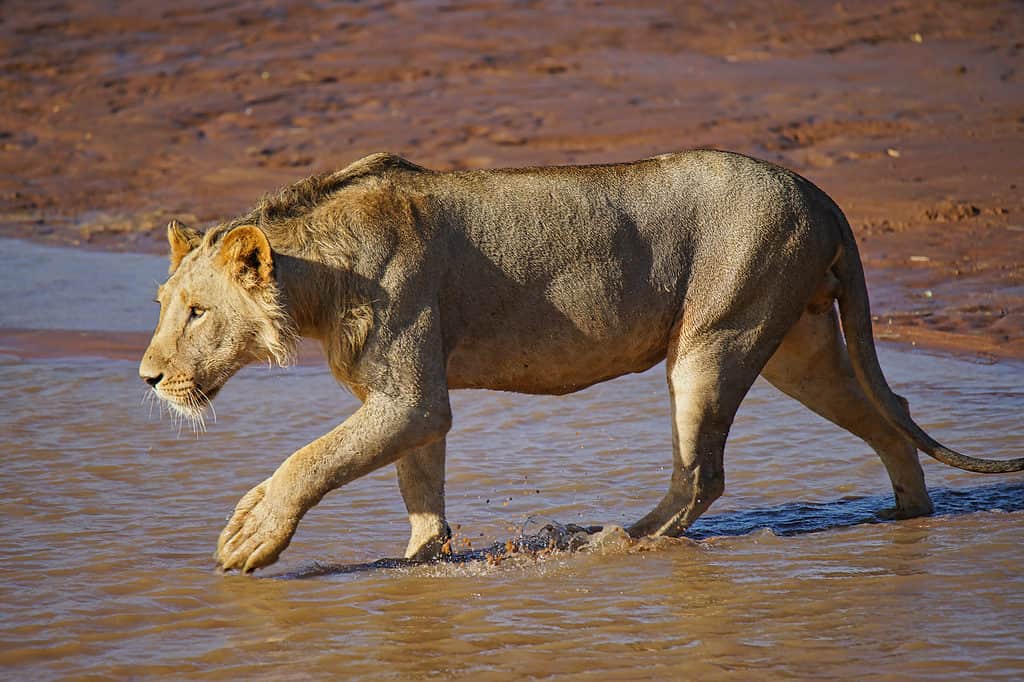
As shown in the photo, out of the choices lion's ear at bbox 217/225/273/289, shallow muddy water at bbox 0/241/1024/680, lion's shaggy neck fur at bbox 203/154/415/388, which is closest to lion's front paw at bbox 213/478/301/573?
shallow muddy water at bbox 0/241/1024/680

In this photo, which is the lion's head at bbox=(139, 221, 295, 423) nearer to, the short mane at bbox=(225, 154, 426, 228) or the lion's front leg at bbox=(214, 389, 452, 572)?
the short mane at bbox=(225, 154, 426, 228)

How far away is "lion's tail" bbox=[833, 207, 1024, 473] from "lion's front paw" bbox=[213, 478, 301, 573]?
263cm

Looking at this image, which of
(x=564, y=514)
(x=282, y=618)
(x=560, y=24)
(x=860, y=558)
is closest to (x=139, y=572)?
(x=282, y=618)

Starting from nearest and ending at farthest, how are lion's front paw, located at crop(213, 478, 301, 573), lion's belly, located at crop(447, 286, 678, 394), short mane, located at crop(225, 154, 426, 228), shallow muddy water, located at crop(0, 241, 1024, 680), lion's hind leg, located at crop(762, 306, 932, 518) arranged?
shallow muddy water, located at crop(0, 241, 1024, 680), lion's front paw, located at crop(213, 478, 301, 573), short mane, located at crop(225, 154, 426, 228), lion's belly, located at crop(447, 286, 678, 394), lion's hind leg, located at crop(762, 306, 932, 518)

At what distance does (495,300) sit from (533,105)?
41.5 feet

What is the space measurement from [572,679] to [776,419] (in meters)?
4.02

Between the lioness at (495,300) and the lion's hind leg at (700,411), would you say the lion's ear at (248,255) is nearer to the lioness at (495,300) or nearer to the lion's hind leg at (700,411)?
the lioness at (495,300)

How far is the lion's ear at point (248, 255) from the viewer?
18.2 ft

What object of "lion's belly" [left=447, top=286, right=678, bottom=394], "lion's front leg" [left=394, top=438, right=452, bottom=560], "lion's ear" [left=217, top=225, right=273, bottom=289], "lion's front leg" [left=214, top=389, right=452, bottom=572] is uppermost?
"lion's ear" [left=217, top=225, right=273, bottom=289]

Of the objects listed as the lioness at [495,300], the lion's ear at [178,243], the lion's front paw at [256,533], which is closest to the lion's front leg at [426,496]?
the lioness at [495,300]

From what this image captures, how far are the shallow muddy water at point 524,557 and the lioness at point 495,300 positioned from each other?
0.37m

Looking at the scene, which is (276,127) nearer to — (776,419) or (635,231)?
(776,419)

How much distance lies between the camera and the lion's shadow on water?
248 inches

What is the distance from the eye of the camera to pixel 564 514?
7.07 metres
